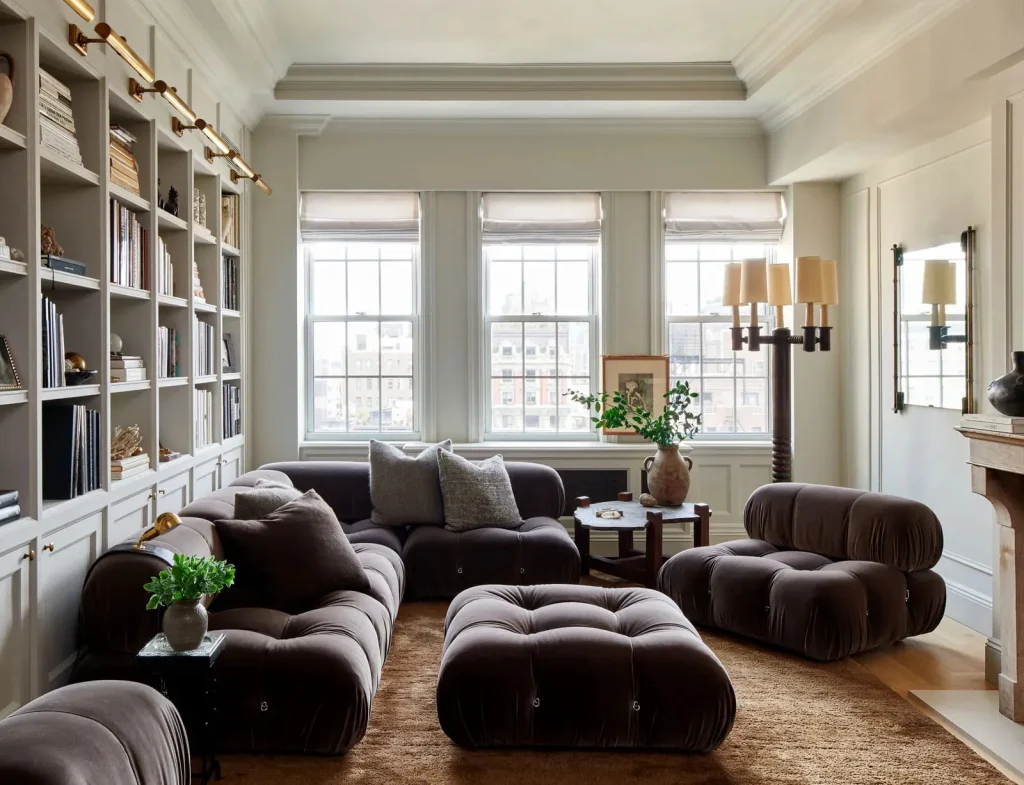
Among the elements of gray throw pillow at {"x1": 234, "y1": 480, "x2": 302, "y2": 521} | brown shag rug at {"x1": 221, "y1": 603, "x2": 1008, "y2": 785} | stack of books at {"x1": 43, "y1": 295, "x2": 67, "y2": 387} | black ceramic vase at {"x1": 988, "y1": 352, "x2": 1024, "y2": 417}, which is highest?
stack of books at {"x1": 43, "y1": 295, "x2": 67, "y2": 387}

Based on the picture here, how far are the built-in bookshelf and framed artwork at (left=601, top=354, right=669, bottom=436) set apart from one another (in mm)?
2652

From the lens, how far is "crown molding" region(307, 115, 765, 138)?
18.4ft

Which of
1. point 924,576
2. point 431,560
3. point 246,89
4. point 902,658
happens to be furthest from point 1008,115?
point 246,89

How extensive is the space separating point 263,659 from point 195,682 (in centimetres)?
22

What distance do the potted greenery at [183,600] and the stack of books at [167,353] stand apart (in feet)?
5.46

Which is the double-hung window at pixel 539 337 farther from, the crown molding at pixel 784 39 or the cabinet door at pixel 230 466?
the cabinet door at pixel 230 466

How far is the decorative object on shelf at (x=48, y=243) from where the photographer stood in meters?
2.89

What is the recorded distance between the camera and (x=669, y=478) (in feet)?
16.2

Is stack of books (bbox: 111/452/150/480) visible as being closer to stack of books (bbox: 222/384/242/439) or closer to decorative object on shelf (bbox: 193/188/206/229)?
stack of books (bbox: 222/384/242/439)

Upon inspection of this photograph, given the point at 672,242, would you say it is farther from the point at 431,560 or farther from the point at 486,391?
the point at 431,560

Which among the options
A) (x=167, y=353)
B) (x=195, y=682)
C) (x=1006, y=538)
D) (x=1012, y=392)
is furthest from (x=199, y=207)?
(x=1006, y=538)

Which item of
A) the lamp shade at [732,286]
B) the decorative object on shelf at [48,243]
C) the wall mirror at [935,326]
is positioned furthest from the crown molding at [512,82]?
the decorative object on shelf at [48,243]

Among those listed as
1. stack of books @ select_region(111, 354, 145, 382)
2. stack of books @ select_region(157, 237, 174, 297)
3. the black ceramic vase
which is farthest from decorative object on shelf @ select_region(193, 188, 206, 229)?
the black ceramic vase

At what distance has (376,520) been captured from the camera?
479 cm
